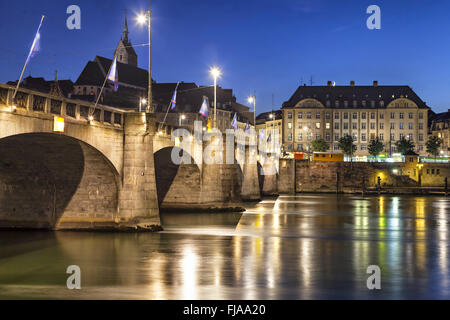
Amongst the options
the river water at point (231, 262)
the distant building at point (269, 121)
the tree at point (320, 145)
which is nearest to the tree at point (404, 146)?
the tree at point (320, 145)

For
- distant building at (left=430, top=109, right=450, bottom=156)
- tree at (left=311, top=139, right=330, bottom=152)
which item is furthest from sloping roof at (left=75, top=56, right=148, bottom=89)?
distant building at (left=430, top=109, right=450, bottom=156)

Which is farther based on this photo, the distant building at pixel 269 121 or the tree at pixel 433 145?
the distant building at pixel 269 121

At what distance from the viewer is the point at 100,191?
3416cm

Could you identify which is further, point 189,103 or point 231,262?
point 189,103

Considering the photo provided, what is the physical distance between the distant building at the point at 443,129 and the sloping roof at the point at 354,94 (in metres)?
9.08

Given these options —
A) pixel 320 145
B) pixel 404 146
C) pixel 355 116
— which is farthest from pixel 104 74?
pixel 404 146

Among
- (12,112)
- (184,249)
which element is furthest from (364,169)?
(12,112)

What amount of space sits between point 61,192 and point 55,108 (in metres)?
7.67

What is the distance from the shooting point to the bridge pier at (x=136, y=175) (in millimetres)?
33688

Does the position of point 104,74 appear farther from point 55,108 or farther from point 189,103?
point 55,108

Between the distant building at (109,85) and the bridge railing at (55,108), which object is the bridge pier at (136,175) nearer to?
the bridge railing at (55,108)

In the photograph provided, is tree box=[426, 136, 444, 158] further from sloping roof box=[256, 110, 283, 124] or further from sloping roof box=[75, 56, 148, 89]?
sloping roof box=[75, 56, 148, 89]

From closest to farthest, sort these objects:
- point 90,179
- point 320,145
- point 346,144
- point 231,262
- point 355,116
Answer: point 231,262 < point 90,179 < point 346,144 < point 320,145 < point 355,116

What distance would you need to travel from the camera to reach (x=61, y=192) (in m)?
34.2
